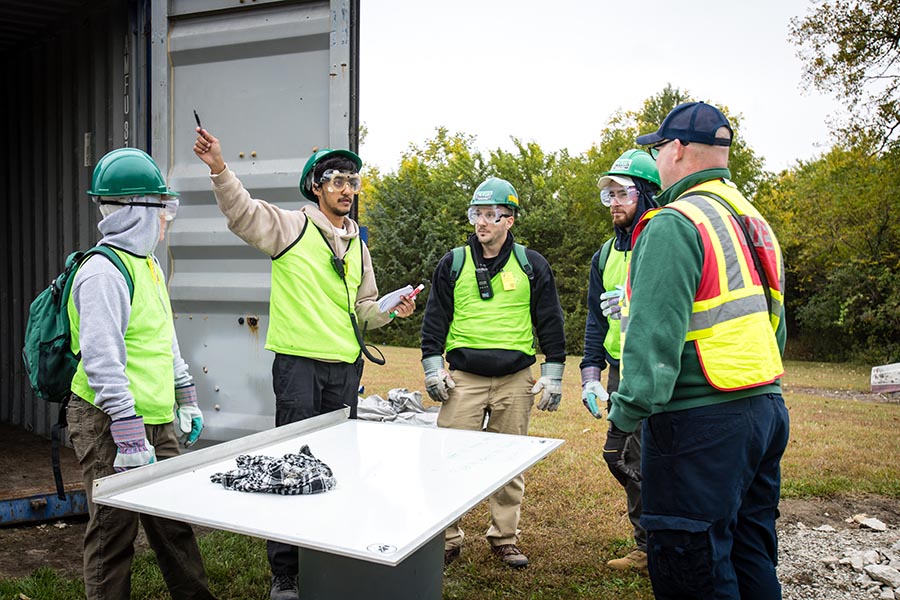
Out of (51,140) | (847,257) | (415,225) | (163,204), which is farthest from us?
(415,225)

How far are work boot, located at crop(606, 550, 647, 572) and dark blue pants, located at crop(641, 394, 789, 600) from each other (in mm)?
2008

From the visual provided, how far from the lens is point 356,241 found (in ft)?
14.0

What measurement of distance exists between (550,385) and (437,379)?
2.25 feet

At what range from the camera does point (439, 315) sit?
4852 millimetres

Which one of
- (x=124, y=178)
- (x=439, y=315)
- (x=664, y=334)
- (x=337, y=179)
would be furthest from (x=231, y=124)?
(x=664, y=334)

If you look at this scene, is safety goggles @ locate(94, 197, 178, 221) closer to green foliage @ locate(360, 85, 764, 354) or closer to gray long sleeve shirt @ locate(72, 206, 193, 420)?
gray long sleeve shirt @ locate(72, 206, 193, 420)

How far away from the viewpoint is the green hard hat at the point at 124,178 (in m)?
3.19

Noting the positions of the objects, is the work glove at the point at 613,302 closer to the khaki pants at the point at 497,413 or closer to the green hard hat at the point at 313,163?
the khaki pants at the point at 497,413

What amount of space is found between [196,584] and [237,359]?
1403 mm

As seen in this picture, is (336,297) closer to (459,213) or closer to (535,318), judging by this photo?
(535,318)

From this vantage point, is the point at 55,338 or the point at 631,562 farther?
the point at 631,562

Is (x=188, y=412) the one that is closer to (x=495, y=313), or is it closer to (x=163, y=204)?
(x=163, y=204)

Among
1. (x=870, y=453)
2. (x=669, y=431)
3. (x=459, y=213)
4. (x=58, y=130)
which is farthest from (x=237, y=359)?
(x=459, y=213)

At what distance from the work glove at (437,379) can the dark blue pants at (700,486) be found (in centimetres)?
216
